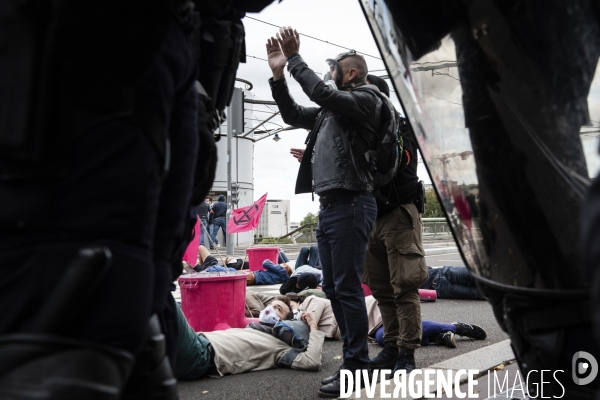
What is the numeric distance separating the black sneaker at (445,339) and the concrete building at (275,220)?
874 inches

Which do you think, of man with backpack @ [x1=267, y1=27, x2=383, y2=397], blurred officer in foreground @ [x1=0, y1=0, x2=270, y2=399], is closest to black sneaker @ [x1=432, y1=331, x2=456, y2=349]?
man with backpack @ [x1=267, y1=27, x2=383, y2=397]

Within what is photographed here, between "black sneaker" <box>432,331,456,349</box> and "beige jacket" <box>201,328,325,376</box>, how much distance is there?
40.9 inches

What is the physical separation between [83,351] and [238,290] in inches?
135

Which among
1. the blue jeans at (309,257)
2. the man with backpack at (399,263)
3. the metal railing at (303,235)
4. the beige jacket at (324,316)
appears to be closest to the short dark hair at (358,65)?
the man with backpack at (399,263)

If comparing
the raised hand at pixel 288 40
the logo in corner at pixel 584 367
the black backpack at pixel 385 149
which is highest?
the raised hand at pixel 288 40

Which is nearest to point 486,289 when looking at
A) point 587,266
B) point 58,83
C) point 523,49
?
point 523,49

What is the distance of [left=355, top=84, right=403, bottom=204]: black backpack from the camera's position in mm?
3078

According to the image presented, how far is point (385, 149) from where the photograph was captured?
308 centimetres

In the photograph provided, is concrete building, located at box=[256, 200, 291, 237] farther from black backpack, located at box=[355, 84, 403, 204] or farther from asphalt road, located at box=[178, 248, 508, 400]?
black backpack, located at box=[355, 84, 403, 204]

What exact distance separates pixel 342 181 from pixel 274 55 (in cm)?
85

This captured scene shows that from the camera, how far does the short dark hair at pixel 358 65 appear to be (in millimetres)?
3299

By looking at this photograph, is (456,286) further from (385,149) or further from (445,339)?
(385,149)

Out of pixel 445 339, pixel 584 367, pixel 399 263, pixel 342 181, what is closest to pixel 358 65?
pixel 342 181

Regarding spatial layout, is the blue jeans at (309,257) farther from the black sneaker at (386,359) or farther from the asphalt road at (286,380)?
the black sneaker at (386,359)
